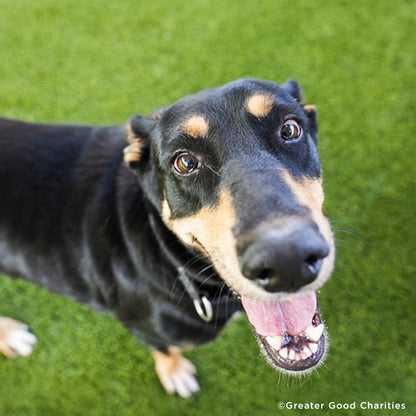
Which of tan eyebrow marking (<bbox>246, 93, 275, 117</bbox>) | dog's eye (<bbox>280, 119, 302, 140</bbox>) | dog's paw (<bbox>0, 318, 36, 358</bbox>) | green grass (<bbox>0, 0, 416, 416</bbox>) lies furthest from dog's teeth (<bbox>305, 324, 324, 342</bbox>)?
dog's paw (<bbox>0, 318, 36, 358</bbox>)

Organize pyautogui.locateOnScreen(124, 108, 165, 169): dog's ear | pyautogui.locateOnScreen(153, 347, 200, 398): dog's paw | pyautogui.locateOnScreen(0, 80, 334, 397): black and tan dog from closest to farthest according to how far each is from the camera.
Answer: pyautogui.locateOnScreen(0, 80, 334, 397): black and tan dog → pyautogui.locateOnScreen(124, 108, 165, 169): dog's ear → pyautogui.locateOnScreen(153, 347, 200, 398): dog's paw

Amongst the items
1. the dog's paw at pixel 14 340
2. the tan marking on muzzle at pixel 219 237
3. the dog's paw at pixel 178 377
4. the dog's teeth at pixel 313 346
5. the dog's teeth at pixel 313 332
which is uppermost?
the tan marking on muzzle at pixel 219 237

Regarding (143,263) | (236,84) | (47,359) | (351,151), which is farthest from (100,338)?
(351,151)

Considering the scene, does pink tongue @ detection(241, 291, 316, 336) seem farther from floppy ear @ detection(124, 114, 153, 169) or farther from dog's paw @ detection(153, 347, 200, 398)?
dog's paw @ detection(153, 347, 200, 398)

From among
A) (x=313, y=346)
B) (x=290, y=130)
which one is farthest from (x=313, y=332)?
(x=290, y=130)

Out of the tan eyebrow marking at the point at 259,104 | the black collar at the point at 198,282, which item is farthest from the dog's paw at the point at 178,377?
the tan eyebrow marking at the point at 259,104

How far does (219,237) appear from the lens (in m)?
1.78

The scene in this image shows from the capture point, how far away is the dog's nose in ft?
4.77

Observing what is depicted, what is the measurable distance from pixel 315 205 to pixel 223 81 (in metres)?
2.63

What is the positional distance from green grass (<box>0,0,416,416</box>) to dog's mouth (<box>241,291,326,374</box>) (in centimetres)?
111

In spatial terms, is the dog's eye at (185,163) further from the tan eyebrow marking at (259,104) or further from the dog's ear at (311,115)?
the dog's ear at (311,115)

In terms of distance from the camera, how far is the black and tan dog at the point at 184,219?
5.32 ft

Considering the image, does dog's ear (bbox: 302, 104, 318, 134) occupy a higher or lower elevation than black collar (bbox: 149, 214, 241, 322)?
higher

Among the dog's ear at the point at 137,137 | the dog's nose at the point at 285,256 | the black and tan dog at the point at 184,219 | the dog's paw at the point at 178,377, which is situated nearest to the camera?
the dog's nose at the point at 285,256
